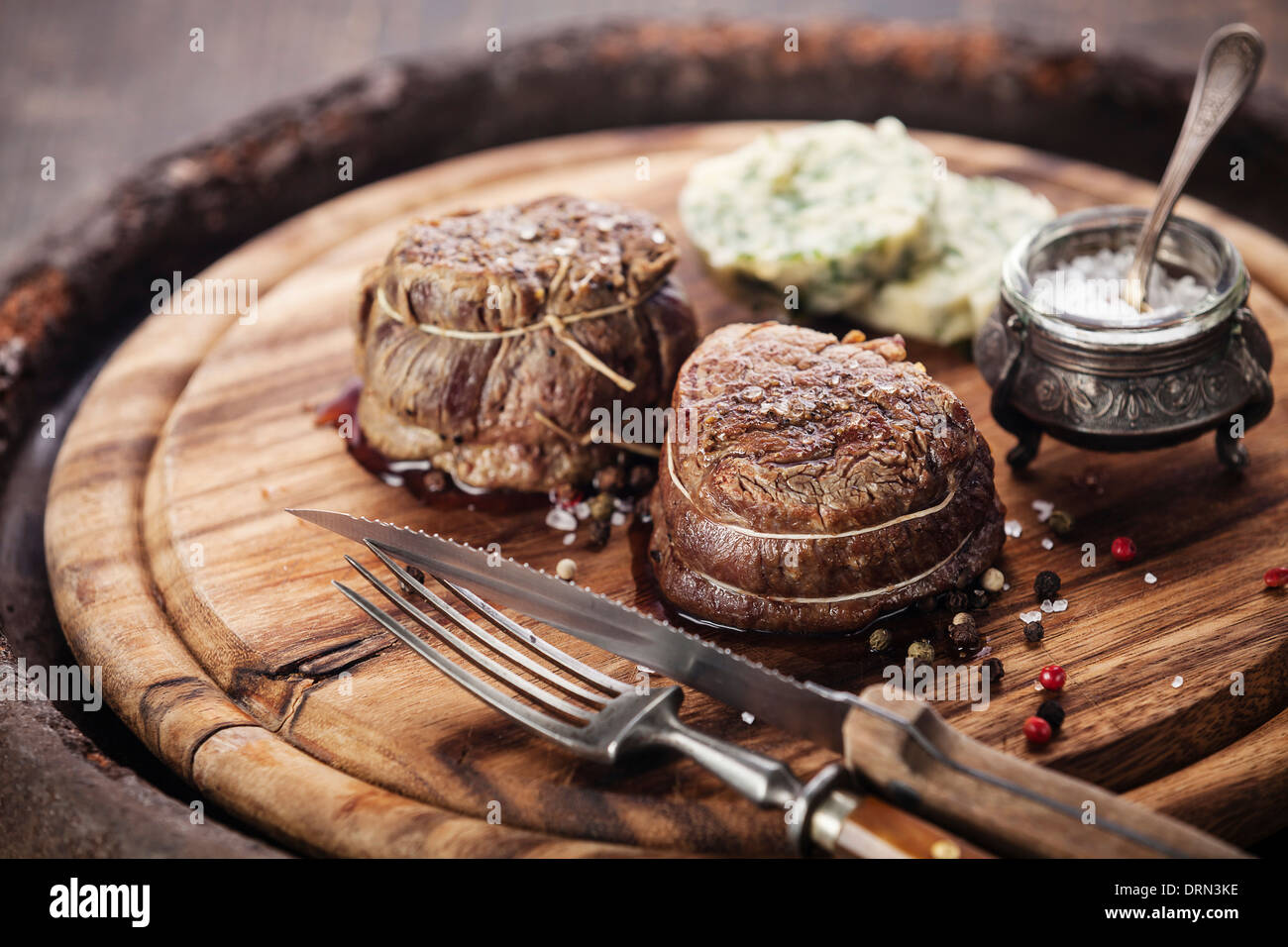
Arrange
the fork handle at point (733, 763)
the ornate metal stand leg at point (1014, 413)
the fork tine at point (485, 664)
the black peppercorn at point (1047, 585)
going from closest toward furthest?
the fork handle at point (733, 763) < the fork tine at point (485, 664) < the black peppercorn at point (1047, 585) < the ornate metal stand leg at point (1014, 413)

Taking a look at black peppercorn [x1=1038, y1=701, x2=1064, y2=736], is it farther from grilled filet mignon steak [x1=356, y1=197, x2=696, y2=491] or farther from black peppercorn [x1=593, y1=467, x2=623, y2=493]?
grilled filet mignon steak [x1=356, y1=197, x2=696, y2=491]

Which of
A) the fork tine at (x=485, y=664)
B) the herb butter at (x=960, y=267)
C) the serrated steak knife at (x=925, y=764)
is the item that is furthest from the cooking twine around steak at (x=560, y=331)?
the herb butter at (x=960, y=267)

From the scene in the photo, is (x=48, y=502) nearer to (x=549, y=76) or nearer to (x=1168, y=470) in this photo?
(x=549, y=76)

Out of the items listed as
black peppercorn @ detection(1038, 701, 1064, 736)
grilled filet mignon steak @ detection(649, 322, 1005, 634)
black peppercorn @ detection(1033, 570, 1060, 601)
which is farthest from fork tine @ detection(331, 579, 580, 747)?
black peppercorn @ detection(1033, 570, 1060, 601)

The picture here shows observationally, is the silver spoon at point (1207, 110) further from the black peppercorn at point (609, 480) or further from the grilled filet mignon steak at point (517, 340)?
the black peppercorn at point (609, 480)

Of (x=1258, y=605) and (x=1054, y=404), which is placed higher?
(x=1054, y=404)
